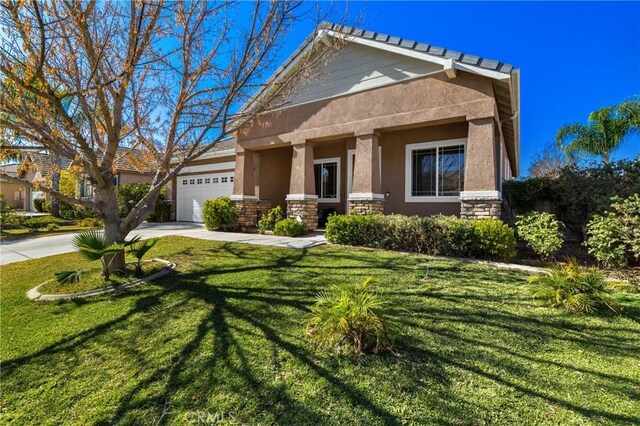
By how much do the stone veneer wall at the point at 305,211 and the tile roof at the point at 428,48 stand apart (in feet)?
18.8

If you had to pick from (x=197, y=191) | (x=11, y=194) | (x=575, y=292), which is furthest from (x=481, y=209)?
(x=11, y=194)

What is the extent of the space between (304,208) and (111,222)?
21.4 ft

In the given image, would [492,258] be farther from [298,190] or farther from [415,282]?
[298,190]

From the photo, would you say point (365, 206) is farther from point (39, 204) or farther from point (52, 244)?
point (39, 204)

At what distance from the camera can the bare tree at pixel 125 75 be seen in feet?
15.7

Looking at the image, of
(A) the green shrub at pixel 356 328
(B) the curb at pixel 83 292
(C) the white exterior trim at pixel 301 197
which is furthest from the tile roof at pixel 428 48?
(B) the curb at pixel 83 292

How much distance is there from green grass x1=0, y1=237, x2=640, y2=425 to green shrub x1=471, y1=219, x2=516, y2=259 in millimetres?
1753

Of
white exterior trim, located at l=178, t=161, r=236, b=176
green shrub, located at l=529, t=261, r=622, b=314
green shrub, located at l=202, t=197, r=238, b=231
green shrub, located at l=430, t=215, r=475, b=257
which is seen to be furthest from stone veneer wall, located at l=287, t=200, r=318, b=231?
green shrub, located at l=529, t=261, r=622, b=314

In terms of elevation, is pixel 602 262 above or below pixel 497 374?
above

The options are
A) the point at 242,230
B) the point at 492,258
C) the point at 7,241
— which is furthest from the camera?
the point at 242,230

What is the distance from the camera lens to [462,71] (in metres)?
8.85

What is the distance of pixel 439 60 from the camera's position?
9.02 meters

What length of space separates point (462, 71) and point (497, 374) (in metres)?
8.54

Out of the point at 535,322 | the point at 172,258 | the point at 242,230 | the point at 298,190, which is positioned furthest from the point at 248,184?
the point at 535,322
